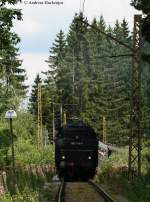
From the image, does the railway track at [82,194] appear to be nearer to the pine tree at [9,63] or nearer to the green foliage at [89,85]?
the pine tree at [9,63]

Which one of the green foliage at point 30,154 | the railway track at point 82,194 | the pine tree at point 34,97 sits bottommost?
the green foliage at point 30,154

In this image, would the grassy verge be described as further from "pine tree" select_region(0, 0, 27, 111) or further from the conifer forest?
the conifer forest

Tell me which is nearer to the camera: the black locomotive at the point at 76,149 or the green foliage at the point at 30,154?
the black locomotive at the point at 76,149

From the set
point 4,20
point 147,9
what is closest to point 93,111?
point 147,9

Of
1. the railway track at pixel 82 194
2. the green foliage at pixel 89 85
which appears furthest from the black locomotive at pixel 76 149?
the green foliage at pixel 89 85

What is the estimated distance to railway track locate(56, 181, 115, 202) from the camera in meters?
21.2

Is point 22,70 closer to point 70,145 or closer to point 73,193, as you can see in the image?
point 70,145

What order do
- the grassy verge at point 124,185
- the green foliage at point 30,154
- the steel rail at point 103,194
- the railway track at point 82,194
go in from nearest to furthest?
the steel rail at point 103,194 < the railway track at point 82,194 < the grassy verge at point 124,185 < the green foliage at point 30,154

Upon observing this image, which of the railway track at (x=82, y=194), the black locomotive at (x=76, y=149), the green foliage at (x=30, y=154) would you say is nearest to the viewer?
the railway track at (x=82, y=194)

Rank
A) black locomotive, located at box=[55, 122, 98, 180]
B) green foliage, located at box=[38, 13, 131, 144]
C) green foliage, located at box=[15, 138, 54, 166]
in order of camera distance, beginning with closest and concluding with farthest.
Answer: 1. black locomotive, located at box=[55, 122, 98, 180]
2. green foliage, located at box=[15, 138, 54, 166]
3. green foliage, located at box=[38, 13, 131, 144]

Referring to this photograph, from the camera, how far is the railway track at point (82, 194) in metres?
21.2

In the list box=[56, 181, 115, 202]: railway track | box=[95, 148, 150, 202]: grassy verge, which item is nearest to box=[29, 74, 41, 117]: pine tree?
box=[95, 148, 150, 202]: grassy verge

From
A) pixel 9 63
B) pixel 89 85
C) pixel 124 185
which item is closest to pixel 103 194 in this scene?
pixel 124 185

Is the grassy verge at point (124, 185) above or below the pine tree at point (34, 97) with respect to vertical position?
below
